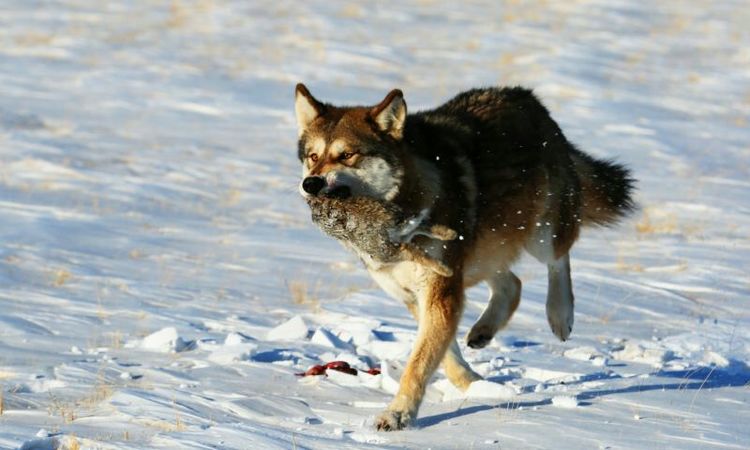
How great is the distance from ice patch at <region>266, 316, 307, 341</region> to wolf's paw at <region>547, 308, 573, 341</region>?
185cm

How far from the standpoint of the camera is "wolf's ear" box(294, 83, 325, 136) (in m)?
6.50

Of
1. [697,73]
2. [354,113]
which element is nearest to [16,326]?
[354,113]

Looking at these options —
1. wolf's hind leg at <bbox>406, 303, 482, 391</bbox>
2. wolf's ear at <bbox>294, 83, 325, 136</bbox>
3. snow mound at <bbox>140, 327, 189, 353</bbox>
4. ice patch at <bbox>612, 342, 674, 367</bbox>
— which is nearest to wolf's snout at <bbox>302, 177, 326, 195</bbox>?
wolf's ear at <bbox>294, 83, 325, 136</bbox>

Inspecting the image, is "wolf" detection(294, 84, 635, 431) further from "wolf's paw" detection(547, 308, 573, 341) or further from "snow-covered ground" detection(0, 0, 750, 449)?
"snow-covered ground" detection(0, 0, 750, 449)

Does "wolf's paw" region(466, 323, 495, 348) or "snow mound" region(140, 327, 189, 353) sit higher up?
"wolf's paw" region(466, 323, 495, 348)

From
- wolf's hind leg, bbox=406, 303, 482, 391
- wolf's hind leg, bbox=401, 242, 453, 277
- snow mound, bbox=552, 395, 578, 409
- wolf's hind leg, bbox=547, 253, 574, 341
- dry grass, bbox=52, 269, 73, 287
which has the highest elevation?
wolf's hind leg, bbox=401, 242, 453, 277

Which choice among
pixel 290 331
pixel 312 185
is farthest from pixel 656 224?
pixel 312 185

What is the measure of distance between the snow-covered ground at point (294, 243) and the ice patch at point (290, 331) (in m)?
0.02

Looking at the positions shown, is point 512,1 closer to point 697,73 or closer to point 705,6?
point 705,6

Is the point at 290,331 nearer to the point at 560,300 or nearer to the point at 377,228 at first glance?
the point at 560,300

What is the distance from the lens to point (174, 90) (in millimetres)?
22984

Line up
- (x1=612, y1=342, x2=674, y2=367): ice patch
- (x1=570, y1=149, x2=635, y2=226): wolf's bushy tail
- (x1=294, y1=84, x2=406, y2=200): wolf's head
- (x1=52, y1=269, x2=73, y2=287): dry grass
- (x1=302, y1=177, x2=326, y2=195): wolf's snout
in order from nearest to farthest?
1. (x1=302, y1=177, x2=326, y2=195): wolf's snout
2. (x1=294, y1=84, x2=406, y2=200): wolf's head
3. (x1=612, y1=342, x2=674, y2=367): ice patch
4. (x1=570, y1=149, x2=635, y2=226): wolf's bushy tail
5. (x1=52, y1=269, x2=73, y2=287): dry grass

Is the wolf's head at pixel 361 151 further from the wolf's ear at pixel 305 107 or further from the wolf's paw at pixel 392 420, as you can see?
the wolf's paw at pixel 392 420

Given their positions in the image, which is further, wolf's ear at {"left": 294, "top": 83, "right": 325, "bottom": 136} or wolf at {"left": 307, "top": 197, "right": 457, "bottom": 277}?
wolf's ear at {"left": 294, "top": 83, "right": 325, "bottom": 136}
